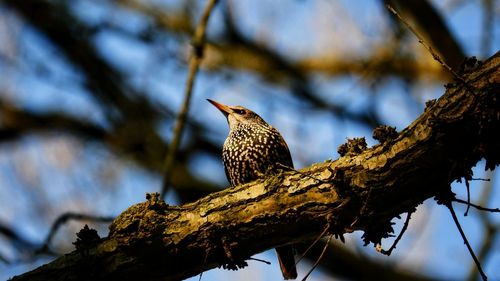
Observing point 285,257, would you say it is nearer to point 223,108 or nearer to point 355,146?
point 355,146

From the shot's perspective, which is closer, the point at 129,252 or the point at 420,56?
the point at 129,252

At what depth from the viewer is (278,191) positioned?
3684mm

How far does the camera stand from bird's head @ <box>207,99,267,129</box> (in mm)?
6270

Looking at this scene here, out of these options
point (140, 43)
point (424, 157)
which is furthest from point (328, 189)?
point (140, 43)

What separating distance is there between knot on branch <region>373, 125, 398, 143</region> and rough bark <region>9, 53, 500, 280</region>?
31mm

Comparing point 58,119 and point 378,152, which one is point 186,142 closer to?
point 58,119

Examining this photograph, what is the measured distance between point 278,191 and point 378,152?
59cm

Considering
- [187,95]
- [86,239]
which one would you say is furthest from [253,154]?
[86,239]

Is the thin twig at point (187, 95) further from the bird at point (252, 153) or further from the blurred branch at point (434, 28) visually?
the blurred branch at point (434, 28)

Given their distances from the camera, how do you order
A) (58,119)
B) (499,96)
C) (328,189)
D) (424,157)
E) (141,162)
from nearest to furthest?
1. (499,96)
2. (424,157)
3. (328,189)
4. (141,162)
5. (58,119)

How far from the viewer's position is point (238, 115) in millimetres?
6375

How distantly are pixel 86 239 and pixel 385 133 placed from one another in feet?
5.70

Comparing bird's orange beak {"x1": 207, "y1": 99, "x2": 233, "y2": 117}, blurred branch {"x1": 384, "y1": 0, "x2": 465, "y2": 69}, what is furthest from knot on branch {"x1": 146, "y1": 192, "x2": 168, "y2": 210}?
blurred branch {"x1": 384, "y1": 0, "x2": 465, "y2": 69}

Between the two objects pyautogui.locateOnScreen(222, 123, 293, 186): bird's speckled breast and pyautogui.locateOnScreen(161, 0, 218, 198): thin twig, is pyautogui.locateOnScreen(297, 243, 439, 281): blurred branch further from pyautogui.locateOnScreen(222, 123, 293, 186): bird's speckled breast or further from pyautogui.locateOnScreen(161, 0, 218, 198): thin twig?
pyautogui.locateOnScreen(161, 0, 218, 198): thin twig
